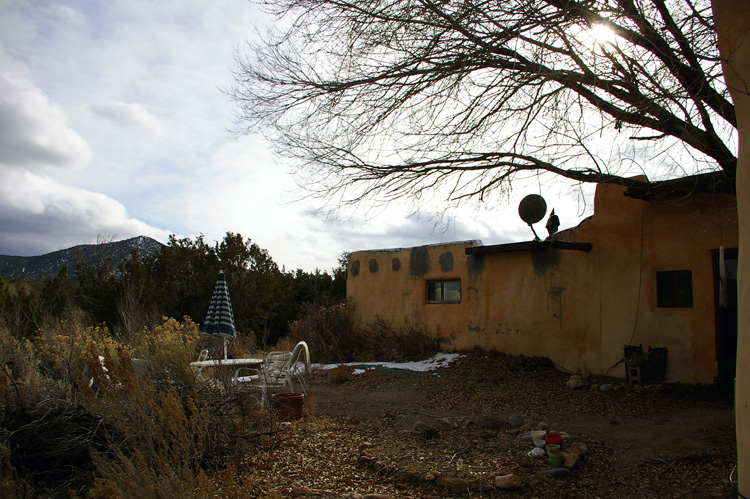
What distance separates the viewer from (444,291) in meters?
11.1

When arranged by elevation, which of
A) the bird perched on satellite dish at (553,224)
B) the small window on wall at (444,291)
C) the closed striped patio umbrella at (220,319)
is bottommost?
the closed striped patio umbrella at (220,319)

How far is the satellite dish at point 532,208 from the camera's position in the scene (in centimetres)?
846

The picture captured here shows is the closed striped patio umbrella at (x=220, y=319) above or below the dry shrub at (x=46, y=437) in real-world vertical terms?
above

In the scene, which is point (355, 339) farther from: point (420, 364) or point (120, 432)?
point (120, 432)

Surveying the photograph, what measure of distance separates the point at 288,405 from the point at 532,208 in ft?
16.9

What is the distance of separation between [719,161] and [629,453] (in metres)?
2.78

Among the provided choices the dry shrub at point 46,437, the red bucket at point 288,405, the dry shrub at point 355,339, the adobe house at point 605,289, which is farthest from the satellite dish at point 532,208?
the dry shrub at point 46,437

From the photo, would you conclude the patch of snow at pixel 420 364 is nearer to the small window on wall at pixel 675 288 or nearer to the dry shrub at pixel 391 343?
the dry shrub at pixel 391 343

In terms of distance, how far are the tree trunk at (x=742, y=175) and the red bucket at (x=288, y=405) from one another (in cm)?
379

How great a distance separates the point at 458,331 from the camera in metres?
10.5

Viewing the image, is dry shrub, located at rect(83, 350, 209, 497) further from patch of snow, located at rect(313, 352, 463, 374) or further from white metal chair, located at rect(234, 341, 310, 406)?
patch of snow, located at rect(313, 352, 463, 374)

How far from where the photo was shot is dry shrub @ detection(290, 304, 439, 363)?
1090cm

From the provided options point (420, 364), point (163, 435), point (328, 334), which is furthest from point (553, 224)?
point (163, 435)

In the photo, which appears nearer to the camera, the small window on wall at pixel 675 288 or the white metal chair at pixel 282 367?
the white metal chair at pixel 282 367
